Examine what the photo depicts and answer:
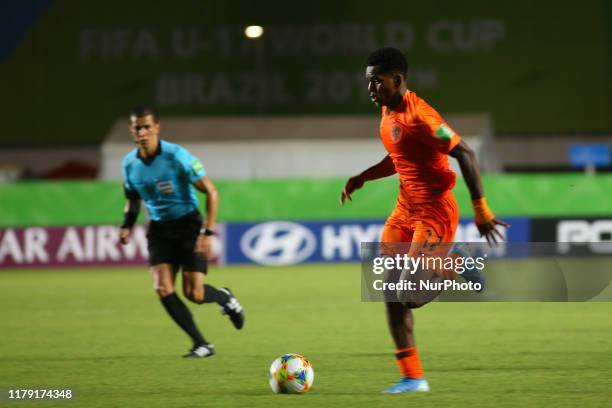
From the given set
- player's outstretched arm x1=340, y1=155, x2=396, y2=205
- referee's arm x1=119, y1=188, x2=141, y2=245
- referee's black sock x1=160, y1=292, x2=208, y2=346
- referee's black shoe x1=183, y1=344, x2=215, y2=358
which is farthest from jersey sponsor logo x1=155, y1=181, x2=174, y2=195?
player's outstretched arm x1=340, y1=155, x2=396, y2=205

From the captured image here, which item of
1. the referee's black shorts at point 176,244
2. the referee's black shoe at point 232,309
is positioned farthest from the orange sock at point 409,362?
the referee's black shoe at point 232,309

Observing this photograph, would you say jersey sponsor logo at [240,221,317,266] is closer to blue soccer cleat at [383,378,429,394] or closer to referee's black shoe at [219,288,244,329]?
referee's black shoe at [219,288,244,329]

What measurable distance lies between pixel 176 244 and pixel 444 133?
136 inches

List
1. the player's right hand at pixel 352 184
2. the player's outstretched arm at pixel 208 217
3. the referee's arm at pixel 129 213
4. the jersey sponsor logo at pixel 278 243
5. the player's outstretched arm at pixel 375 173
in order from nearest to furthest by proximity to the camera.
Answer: the player's outstretched arm at pixel 375 173 → the player's right hand at pixel 352 184 → the player's outstretched arm at pixel 208 217 → the referee's arm at pixel 129 213 → the jersey sponsor logo at pixel 278 243

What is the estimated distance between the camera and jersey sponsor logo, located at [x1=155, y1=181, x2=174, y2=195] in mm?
9922

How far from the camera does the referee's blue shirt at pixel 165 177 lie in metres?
9.91

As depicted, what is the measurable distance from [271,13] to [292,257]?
78.1 ft

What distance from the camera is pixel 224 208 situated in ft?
74.5

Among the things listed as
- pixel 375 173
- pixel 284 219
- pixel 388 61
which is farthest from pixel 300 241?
pixel 388 61

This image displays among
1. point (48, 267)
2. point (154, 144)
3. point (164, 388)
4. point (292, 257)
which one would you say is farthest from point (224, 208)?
point (164, 388)

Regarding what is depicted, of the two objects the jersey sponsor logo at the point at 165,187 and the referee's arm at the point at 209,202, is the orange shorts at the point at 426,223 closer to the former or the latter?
the referee's arm at the point at 209,202

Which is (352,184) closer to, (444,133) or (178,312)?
(444,133)

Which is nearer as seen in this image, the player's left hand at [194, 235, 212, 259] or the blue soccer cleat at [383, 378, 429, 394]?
the blue soccer cleat at [383, 378, 429, 394]

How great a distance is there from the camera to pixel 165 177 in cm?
994
